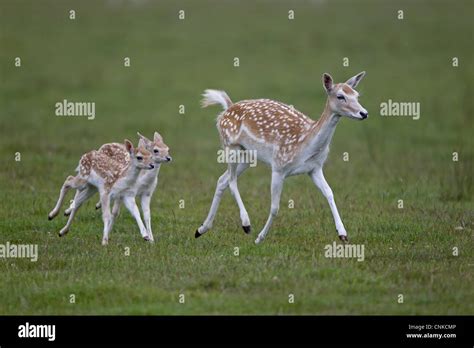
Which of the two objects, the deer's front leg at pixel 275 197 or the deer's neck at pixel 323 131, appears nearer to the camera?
the deer's neck at pixel 323 131

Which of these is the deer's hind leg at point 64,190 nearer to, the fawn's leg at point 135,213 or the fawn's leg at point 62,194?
the fawn's leg at point 62,194

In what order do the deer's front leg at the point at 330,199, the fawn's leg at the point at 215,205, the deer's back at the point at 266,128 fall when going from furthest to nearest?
the fawn's leg at the point at 215,205
the deer's back at the point at 266,128
the deer's front leg at the point at 330,199

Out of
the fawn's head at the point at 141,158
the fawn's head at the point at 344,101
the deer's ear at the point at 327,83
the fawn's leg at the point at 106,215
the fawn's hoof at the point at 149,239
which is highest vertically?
the deer's ear at the point at 327,83

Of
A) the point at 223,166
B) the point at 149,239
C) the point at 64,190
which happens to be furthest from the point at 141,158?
the point at 223,166

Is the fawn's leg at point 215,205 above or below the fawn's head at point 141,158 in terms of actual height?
below

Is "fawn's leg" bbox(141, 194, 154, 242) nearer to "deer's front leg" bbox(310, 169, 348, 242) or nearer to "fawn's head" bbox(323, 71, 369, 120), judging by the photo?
"deer's front leg" bbox(310, 169, 348, 242)

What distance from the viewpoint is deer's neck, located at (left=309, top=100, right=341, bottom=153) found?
12.0 metres

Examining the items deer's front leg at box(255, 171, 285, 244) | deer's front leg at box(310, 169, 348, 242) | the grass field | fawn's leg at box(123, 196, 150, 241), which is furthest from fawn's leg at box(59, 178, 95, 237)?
deer's front leg at box(310, 169, 348, 242)

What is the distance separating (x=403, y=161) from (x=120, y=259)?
10.2m

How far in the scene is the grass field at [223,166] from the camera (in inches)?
416

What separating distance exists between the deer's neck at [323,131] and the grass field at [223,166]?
1.20m

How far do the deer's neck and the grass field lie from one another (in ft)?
3.94

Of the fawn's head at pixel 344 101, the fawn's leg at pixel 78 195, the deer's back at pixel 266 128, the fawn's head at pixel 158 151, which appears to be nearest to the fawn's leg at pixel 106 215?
the fawn's leg at pixel 78 195
